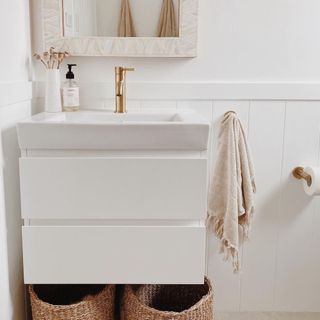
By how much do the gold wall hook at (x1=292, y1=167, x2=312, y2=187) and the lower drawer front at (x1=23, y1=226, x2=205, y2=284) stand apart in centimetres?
56

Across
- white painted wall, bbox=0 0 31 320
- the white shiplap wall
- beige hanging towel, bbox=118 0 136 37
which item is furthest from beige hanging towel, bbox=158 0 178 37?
white painted wall, bbox=0 0 31 320

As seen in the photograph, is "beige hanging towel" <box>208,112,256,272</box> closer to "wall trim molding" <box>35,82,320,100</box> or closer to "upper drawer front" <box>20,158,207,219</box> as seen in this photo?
"wall trim molding" <box>35,82,320,100</box>

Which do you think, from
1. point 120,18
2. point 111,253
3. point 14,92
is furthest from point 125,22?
point 111,253

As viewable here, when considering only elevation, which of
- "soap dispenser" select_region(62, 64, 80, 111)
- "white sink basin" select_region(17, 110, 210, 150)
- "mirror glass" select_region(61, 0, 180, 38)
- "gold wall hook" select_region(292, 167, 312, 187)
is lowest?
"gold wall hook" select_region(292, 167, 312, 187)

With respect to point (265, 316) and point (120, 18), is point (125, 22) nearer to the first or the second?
point (120, 18)

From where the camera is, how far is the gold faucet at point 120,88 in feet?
5.19

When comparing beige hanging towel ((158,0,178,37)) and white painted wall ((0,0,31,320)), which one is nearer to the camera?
white painted wall ((0,0,31,320))

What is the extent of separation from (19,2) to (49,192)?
67 centimetres

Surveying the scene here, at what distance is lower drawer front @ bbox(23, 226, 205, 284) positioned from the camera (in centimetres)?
131

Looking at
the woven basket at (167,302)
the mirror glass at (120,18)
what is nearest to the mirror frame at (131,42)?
the mirror glass at (120,18)

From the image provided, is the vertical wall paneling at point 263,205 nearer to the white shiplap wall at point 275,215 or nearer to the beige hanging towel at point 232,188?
the white shiplap wall at point 275,215

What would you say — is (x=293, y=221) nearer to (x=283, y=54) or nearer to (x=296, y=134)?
(x=296, y=134)

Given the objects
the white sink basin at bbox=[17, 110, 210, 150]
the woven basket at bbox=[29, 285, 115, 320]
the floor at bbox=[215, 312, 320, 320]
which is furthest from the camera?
the floor at bbox=[215, 312, 320, 320]

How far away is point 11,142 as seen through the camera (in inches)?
54.1
